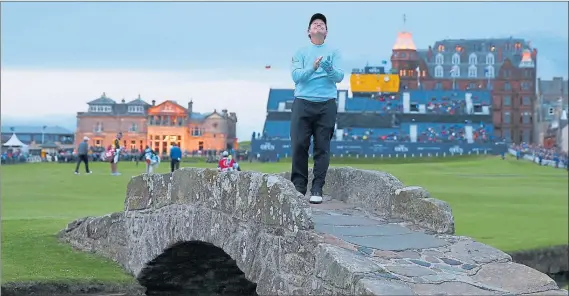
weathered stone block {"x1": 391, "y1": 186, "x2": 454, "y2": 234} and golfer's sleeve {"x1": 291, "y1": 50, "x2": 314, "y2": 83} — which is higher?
golfer's sleeve {"x1": 291, "y1": 50, "x2": 314, "y2": 83}

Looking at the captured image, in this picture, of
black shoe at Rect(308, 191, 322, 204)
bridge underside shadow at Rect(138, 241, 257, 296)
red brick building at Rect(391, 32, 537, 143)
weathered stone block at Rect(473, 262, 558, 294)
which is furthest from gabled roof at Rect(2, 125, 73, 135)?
weathered stone block at Rect(473, 262, 558, 294)

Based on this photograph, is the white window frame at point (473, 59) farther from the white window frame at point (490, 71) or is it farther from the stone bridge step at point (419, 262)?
the stone bridge step at point (419, 262)

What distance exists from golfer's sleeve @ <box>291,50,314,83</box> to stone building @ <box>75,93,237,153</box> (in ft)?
129

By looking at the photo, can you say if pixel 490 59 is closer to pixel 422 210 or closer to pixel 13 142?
pixel 13 142

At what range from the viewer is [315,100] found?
10797 mm

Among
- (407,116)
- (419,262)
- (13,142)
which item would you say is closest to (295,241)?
(419,262)

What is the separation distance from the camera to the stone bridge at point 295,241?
8.27 m

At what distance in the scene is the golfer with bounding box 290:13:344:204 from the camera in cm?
1052

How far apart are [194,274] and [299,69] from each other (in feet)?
19.1

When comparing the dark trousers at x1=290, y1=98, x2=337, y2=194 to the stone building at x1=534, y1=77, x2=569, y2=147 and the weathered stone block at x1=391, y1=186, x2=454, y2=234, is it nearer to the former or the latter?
the weathered stone block at x1=391, y1=186, x2=454, y2=234

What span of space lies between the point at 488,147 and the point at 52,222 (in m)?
65.0

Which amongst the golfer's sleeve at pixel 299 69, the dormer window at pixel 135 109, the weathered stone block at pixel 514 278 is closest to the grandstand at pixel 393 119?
the dormer window at pixel 135 109

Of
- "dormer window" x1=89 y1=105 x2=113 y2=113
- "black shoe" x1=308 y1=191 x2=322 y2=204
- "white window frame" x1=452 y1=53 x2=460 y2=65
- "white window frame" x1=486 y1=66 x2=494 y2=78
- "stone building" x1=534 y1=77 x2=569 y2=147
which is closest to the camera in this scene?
"black shoe" x1=308 y1=191 x2=322 y2=204

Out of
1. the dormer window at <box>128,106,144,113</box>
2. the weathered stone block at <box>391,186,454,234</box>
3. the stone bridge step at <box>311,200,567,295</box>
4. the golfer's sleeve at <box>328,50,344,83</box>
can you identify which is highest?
the dormer window at <box>128,106,144,113</box>
